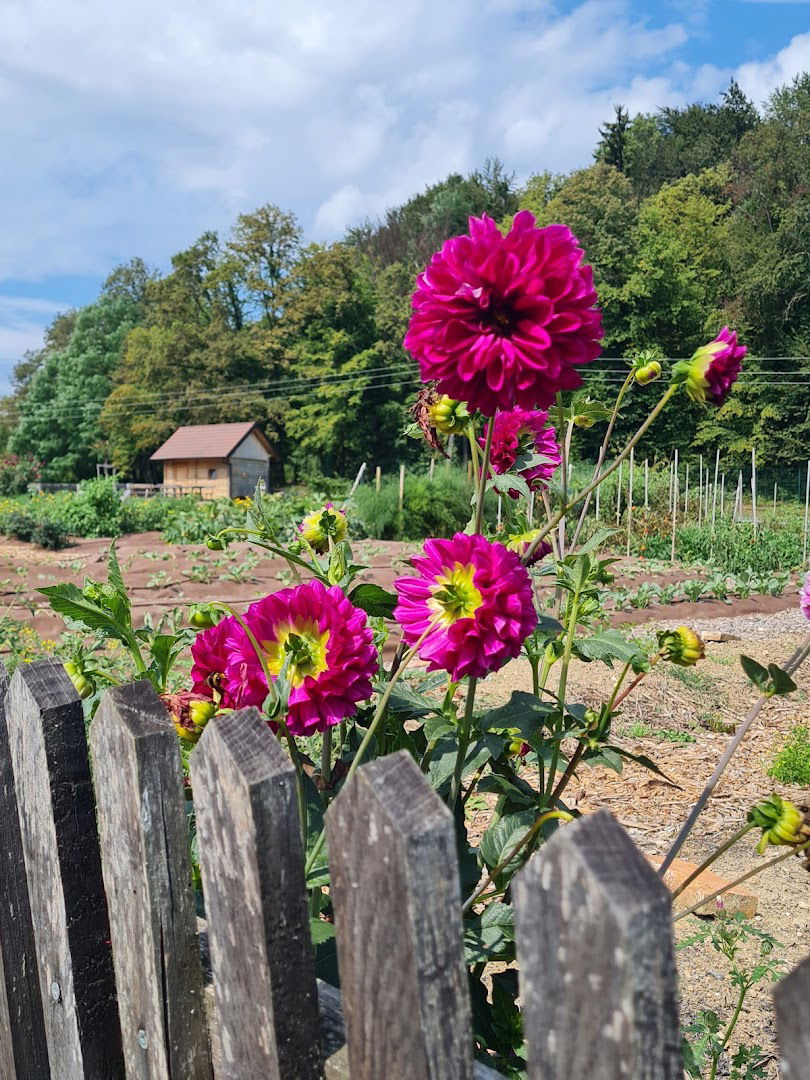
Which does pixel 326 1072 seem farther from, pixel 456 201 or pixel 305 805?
pixel 456 201

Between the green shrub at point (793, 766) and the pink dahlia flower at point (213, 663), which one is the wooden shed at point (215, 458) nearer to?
→ the green shrub at point (793, 766)

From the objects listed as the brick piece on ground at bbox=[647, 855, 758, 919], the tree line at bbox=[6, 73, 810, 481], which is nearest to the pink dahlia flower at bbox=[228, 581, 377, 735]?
the brick piece on ground at bbox=[647, 855, 758, 919]

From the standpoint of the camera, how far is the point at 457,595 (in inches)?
36.0

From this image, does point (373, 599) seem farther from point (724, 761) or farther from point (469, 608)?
point (724, 761)

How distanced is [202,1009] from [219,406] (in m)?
33.2

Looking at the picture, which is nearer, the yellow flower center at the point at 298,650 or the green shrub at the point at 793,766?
the yellow flower center at the point at 298,650

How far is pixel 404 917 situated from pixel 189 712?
0.44m

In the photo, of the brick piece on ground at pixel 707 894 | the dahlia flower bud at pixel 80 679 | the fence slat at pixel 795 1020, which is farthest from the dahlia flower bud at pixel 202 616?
the brick piece on ground at pixel 707 894

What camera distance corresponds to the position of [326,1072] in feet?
2.75

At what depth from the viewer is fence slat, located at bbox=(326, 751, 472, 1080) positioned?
0.66 metres

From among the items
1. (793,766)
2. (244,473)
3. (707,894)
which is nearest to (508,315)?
(707,894)

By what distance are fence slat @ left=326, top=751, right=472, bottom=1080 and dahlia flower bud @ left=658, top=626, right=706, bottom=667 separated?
55 centimetres

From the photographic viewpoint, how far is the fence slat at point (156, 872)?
94cm

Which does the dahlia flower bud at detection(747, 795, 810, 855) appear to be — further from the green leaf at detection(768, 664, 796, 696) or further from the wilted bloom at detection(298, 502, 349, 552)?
the wilted bloom at detection(298, 502, 349, 552)
